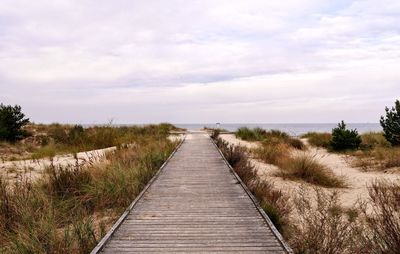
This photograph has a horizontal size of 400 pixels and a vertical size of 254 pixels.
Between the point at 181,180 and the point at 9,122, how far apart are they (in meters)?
16.3

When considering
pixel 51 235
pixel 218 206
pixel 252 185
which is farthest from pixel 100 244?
pixel 252 185

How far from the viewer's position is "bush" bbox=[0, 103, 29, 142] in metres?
21.4

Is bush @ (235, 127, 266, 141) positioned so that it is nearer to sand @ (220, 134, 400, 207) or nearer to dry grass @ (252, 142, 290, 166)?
dry grass @ (252, 142, 290, 166)

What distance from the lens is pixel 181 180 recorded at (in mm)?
9195

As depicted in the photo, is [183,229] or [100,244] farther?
[183,229]

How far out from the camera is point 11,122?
73.2 feet

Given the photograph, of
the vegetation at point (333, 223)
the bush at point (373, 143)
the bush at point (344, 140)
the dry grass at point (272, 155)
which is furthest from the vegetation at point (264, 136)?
the vegetation at point (333, 223)

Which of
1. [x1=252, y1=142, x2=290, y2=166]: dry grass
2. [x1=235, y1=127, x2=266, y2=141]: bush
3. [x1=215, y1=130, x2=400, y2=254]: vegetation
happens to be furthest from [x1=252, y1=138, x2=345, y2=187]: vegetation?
[x1=235, y1=127, x2=266, y2=141]: bush

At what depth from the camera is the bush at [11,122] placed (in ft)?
70.1

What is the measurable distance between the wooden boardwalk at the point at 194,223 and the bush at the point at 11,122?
49.8 ft

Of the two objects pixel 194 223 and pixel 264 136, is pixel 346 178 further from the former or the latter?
pixel 264 136

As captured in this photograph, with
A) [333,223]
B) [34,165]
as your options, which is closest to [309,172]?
[333,223]

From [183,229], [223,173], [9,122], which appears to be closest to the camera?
[183,229]

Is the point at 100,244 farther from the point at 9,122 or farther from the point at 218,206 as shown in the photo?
the point at 9,122
